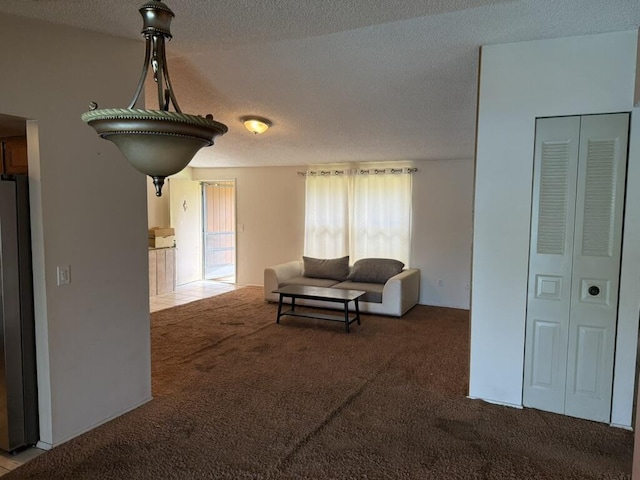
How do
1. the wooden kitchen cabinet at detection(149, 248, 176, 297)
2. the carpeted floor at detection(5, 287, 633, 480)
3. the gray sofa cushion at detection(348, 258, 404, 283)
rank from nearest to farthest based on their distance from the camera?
the carpeted floor at detection(5, 287, 633, 480) < the gray sofa cushion at detection(348, 258, 404, 283) < the wooden kitchen cabinet at detection(149, 248, 176, 297)

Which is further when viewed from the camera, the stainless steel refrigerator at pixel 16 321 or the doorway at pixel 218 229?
the doorway at pixel 218 229

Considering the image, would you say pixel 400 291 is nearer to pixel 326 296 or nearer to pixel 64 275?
pixel 326 296

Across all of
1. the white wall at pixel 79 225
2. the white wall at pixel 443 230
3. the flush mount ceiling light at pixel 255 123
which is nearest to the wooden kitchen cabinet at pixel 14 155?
the white wall at pixel 79 225

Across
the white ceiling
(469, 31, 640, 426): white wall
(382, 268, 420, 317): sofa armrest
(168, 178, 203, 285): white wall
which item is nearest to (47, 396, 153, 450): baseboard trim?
the white ceiling

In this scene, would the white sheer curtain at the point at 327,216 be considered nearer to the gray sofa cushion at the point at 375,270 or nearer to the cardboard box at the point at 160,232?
the gray sofa cushion at the point at 375,270

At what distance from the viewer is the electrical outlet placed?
8.09 feet

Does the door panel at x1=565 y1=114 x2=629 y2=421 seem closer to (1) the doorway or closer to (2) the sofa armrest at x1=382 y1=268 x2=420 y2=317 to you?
(2) the sofa armrest at x1=382 y1=268 x2=420 y2=317

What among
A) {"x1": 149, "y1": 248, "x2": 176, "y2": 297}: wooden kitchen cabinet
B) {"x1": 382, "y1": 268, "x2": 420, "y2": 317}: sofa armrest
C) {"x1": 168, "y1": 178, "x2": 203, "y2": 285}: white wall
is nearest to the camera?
{"x1": 382, "y1": 268, "x2": 420, "y2": 317}: sofa armrest

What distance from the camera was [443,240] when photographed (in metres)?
6.06

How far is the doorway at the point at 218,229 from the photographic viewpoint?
26.6 ft

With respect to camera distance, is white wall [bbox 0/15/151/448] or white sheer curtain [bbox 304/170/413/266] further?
white sheer curtain [bbox 304/170/413/266]

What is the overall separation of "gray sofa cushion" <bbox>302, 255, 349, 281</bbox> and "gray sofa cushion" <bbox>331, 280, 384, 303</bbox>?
0.26 meters

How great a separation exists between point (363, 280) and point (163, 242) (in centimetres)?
333

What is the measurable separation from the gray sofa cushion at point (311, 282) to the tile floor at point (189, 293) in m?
1.44
